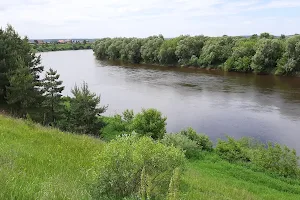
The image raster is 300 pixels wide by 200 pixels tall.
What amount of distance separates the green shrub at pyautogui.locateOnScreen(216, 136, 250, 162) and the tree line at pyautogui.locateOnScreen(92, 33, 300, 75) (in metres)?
30.1

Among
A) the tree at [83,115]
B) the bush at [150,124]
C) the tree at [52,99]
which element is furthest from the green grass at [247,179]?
the tree at [52,99]

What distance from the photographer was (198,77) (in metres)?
44.8

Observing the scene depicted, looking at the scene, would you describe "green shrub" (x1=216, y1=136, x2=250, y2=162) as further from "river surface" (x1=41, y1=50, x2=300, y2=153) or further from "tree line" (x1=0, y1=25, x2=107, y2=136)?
"tree line" (x1=0, y1=25, x2=107, y2=136)

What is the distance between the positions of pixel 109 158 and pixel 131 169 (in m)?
0.34

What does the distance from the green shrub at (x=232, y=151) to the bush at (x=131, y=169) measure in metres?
13.3

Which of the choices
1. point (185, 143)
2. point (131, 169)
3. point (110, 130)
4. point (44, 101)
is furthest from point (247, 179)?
point (44, 101)

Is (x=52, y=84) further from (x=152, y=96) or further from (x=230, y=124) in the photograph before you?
(x=152, y=96)

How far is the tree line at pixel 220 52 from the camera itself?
45781 millimetres

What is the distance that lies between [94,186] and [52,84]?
15.9 m

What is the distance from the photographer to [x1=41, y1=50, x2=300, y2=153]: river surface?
904 inches

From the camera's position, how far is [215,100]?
101 feet

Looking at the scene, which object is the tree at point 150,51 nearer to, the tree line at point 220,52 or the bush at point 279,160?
the tree line at point 220,52

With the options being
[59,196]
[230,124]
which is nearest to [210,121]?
[230,124]

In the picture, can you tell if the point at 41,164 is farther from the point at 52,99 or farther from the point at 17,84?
the point at 52,99
